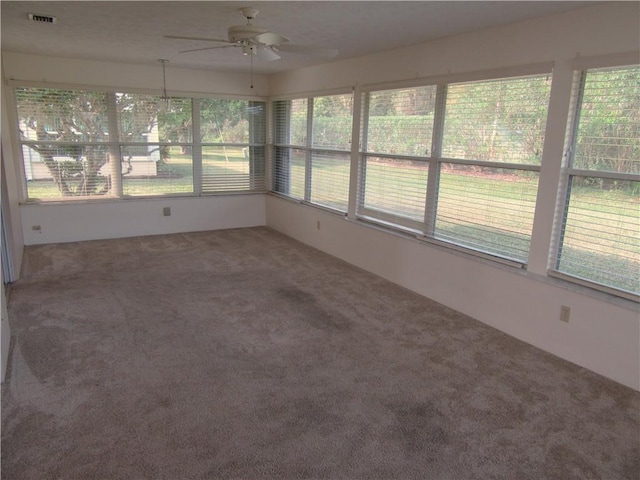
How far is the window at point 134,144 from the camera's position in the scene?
19.1ft

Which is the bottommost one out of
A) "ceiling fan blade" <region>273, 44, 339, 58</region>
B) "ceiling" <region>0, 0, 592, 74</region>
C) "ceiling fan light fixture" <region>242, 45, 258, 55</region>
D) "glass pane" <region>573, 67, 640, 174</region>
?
"glass pane" <region>573, 67, 640, 174</region>

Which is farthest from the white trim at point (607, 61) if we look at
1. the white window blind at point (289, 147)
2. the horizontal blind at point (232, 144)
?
the horizontal blind at point (232, 144)

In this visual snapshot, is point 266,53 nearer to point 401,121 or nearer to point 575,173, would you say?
point 401,121

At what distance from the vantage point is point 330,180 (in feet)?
19.2

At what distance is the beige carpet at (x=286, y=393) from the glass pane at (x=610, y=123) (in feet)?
4.63

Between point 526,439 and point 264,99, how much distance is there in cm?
608

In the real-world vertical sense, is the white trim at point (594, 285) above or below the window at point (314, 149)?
below

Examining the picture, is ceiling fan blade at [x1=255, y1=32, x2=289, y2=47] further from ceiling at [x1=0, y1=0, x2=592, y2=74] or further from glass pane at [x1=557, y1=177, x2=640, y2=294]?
glass pane at [x1=557, y1=177, x2=640, y2=294]

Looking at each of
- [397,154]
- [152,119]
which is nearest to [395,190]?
[397,154]

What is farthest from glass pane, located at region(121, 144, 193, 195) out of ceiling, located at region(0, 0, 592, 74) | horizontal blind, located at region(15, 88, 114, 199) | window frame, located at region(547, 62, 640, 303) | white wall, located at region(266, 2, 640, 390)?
window frame, located at region(547, 62, 640, 303)

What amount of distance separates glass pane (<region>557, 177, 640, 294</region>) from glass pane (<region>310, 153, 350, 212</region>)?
2801 millimetres

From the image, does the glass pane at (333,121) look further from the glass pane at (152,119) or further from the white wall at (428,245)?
the glass pane at (152,119)

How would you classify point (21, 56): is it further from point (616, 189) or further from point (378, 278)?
point (616, 189)

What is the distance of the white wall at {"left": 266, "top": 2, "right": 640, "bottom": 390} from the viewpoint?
9.44 ft
